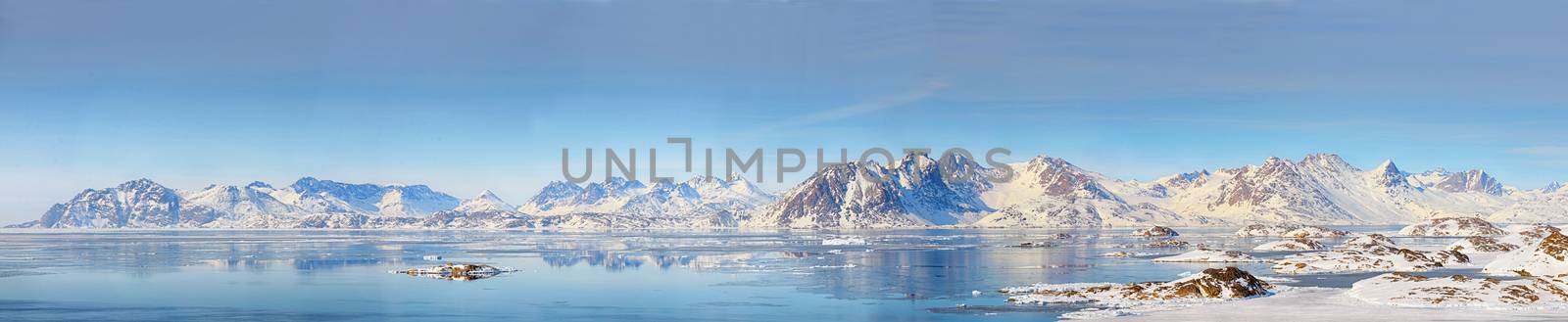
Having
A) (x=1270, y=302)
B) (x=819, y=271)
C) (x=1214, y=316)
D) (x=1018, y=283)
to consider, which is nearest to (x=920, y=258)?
(x=819, y=271)

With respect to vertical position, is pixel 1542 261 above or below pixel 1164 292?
above

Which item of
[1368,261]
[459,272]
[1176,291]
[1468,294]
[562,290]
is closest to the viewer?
[1468,294]

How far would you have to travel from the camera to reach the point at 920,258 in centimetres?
13362

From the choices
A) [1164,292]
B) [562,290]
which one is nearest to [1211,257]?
[1164,292]

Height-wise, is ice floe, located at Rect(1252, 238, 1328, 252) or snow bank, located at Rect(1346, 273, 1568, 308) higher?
snow bank, located at Rect(1346, 273, 1568, 308)

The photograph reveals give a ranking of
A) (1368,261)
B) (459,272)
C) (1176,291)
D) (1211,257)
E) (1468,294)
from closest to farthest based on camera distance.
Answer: (1468,294) < (1176,291) < (459,272) < (1368,261) < (1211,257)

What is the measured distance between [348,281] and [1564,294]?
251 feet

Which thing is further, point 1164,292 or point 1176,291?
point 1176,291

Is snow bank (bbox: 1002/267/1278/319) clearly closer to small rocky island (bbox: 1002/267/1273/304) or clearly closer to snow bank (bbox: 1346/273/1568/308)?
small rocky island (bbox: 1002/267/1273/304)

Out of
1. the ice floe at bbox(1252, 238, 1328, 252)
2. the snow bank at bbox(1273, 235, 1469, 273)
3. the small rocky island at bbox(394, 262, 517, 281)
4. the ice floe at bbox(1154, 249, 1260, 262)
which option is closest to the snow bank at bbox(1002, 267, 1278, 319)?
the snow bank at bbox(1273, 235, 1469, 273)

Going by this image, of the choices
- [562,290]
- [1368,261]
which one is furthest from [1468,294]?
[562,290]

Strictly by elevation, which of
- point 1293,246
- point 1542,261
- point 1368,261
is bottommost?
point 1293,246

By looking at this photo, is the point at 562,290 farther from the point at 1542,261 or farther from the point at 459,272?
the point at 1542,261

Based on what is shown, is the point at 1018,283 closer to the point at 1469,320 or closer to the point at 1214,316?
the point at 1214,316
